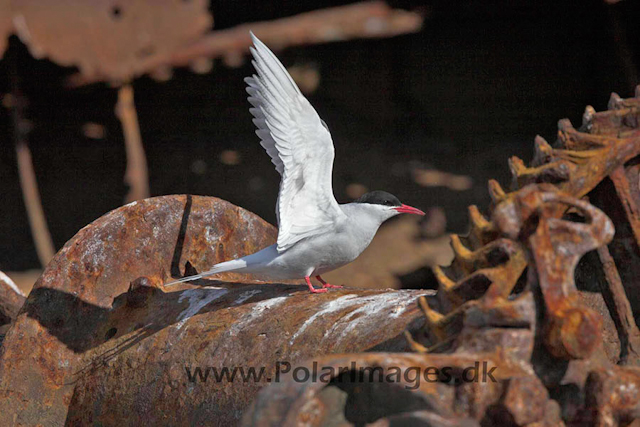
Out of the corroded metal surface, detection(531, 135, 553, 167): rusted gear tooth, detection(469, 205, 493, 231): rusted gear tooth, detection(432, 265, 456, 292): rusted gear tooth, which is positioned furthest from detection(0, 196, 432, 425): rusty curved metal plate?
the corroded metal surface

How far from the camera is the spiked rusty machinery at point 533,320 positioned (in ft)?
5.36

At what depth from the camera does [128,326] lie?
3244 millimetres

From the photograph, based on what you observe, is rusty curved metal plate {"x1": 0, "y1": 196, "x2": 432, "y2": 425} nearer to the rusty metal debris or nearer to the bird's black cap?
the bird's black cap

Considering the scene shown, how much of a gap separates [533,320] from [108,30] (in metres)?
5.27

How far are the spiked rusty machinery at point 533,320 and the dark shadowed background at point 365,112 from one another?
500 cm

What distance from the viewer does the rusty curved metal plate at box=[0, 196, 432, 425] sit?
2621 millimetres

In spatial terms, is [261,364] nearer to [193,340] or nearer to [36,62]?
[193,340]

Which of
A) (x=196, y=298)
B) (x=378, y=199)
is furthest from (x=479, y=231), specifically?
(x=378, y=199)

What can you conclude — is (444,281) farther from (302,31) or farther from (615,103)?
(302,31)

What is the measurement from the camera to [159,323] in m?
3.15

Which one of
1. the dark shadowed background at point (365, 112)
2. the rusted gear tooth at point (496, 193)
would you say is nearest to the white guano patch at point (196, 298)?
the rusted gear tooth at point (496, 193)

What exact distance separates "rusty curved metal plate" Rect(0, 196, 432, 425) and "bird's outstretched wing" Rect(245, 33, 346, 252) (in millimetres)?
207

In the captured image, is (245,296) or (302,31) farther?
(302,31)

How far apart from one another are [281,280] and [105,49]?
3143 millimetres
